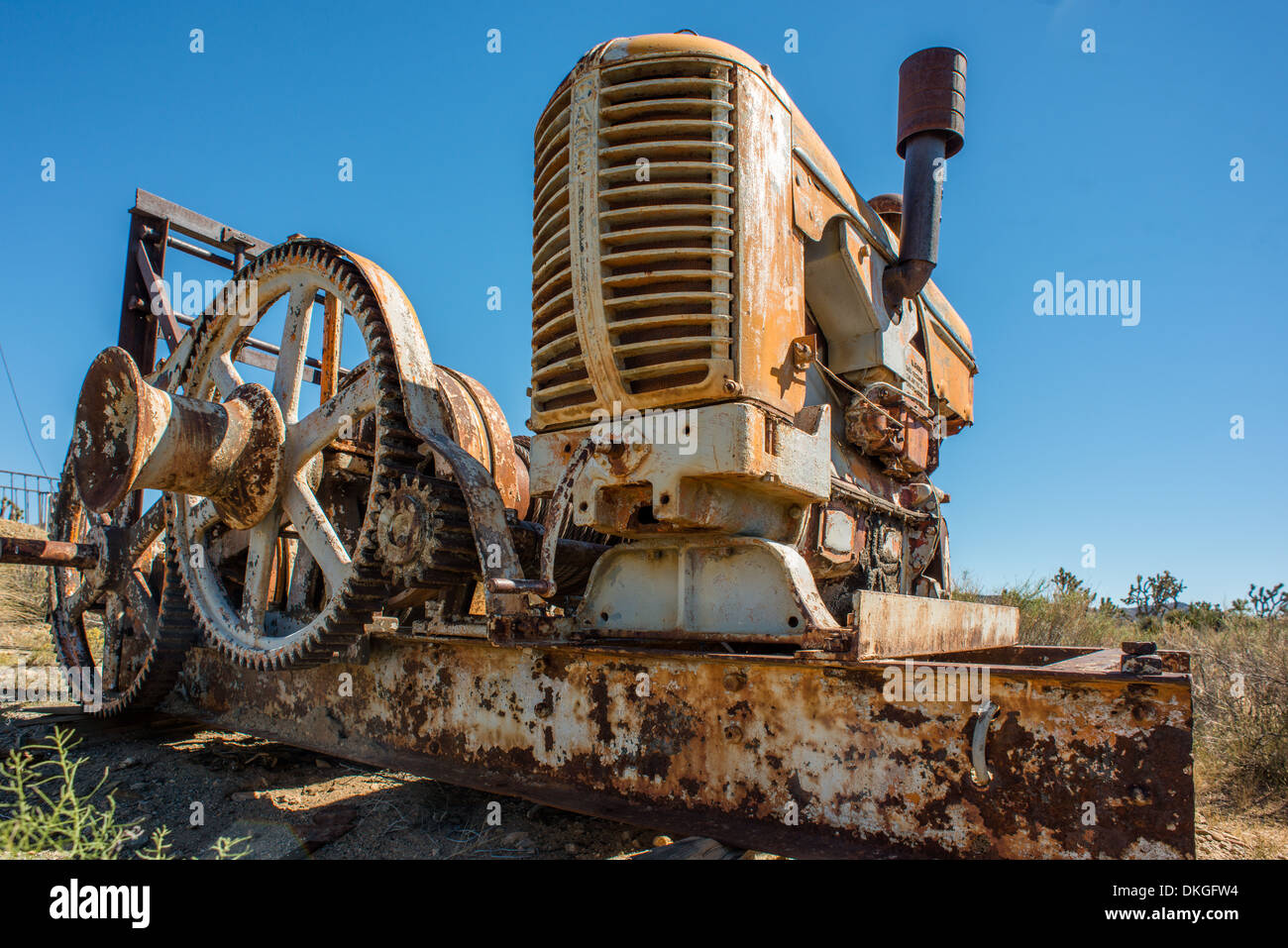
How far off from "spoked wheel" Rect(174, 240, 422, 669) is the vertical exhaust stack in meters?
2.30

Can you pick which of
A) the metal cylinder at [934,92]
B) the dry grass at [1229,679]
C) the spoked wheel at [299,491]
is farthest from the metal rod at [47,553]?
the dry grass at [1229,679]

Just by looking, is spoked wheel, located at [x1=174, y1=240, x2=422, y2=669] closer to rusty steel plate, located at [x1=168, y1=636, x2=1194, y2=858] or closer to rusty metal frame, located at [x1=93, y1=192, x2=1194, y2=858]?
rusty metal frame, located at [x1=93, y1=192, x2=1194, y2=858]

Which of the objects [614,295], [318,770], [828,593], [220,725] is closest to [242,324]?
[220,725]

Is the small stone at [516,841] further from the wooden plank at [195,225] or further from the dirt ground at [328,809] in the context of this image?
the wooden plank at [195,225]

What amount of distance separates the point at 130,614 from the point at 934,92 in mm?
4957

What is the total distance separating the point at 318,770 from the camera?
12.8ft

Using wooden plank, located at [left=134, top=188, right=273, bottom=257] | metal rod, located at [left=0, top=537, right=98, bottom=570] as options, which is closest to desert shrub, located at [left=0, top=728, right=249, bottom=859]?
metal rod, located at [left=0, top=537, right=98, bottom=570]

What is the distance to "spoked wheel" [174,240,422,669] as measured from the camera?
331cm

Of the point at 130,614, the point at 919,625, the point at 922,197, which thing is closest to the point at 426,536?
the point at 919,625

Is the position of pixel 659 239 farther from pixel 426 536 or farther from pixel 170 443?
pixel 170 443

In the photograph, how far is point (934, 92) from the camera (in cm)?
347

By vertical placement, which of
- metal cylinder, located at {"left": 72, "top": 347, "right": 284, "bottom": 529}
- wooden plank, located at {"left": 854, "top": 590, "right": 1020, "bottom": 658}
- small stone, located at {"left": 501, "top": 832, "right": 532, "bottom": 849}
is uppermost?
metal cylinder, located at {"left": 72, "top": 347, "right": 284, "bottom": 529}

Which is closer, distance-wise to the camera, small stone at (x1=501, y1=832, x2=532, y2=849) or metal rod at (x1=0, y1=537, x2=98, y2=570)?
small stone at (x1=501, y1=832, x2=532, y2=849)

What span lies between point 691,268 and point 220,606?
10.0 ft
